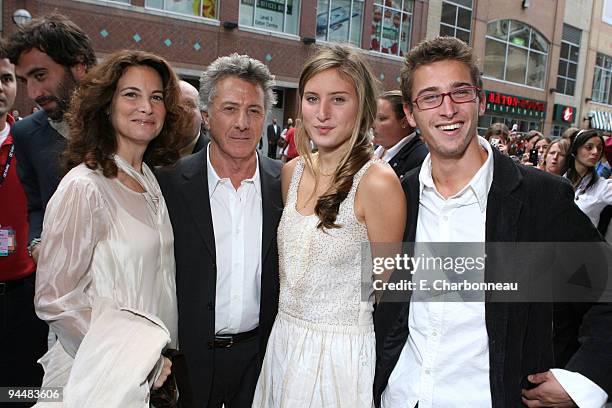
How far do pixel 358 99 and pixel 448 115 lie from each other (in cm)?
49

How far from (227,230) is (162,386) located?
861mm

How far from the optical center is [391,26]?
2105cm

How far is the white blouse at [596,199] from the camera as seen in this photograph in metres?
5.27

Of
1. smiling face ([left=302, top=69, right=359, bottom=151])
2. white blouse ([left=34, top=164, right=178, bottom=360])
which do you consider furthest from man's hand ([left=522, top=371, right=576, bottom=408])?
white blouse ([left=34, top=164, right=178, bottom=360])

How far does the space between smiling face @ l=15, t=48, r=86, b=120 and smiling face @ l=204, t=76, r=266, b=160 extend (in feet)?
2.52

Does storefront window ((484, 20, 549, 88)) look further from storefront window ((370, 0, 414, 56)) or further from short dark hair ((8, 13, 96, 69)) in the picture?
short dark hair ((8, 13, 96, 69))

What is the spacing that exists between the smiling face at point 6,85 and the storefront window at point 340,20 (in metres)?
17.1

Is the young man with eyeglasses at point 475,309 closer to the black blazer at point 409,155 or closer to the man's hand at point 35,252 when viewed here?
the man's hand at point 35,252

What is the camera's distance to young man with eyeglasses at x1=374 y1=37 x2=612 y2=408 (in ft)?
5.81

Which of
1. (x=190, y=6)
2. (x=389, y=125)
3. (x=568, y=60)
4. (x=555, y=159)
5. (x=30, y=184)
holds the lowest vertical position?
(x=30, y=184)

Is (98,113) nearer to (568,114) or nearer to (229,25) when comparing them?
(229,25)

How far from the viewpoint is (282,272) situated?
7.71 ft

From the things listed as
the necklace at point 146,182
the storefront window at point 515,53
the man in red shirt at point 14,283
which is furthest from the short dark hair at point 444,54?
the storefront window at point 515,53

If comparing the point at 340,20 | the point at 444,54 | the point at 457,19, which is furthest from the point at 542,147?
the point at 457,19
